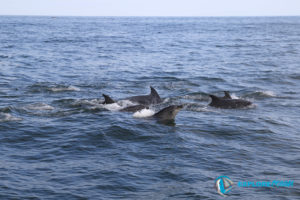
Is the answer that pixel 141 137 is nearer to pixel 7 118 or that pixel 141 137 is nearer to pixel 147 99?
pixel 147 99

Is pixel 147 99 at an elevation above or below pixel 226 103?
above

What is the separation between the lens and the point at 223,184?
A: 9141mm

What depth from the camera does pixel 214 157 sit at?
10781mm

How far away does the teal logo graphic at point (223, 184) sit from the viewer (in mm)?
8827

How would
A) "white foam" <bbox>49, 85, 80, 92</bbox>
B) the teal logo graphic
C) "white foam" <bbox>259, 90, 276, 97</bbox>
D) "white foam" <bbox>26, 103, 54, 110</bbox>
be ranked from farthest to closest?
"white foam" <bbox>49, 85, 80, 92</bbox>
"white foam" <bbox>259, 90, 276, 97</bbox>
"white foam" <bbox>26, 103, 54, 110</bbox>
the teal logo graphic

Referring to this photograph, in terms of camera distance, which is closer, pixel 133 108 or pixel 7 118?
pixel 7 118

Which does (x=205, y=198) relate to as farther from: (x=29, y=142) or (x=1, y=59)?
(x=1, y=59)

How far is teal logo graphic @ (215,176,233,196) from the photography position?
348 inches

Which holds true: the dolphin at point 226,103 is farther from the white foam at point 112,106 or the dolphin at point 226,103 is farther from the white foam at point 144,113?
the white foam at point 112,106

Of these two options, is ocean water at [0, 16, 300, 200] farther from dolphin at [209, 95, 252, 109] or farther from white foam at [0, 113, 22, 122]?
dolphin at [209, 95, 252, 109]

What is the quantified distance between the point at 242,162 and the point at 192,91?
10126 millimetres

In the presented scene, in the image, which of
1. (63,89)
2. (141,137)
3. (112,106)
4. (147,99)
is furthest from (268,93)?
(63,89)

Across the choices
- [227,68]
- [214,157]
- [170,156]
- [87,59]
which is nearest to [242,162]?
[214,157]

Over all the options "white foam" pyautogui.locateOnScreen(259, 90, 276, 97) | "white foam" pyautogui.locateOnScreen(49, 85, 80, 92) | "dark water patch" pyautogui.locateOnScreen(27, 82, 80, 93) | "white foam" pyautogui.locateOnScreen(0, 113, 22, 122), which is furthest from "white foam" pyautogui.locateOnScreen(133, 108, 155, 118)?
"white foam" pyautogui.locateOnScreen(259, 90, 276, 97)
